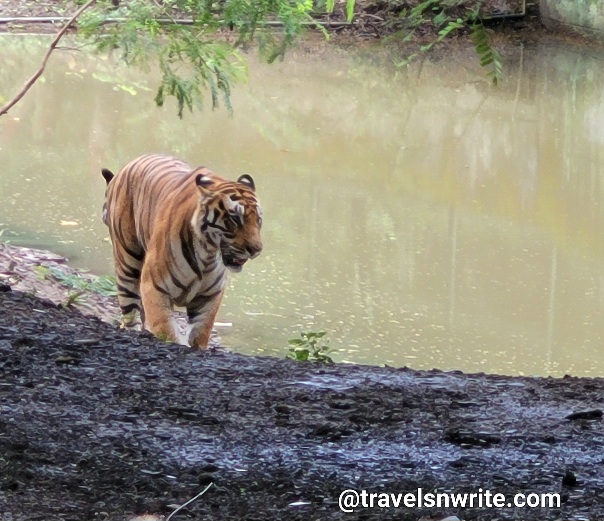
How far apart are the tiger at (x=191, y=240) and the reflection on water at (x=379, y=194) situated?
3.18ft

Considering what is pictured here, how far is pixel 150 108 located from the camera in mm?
11820

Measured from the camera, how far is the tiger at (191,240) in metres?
4.86

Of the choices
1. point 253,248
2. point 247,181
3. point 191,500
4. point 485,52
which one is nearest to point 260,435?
point 191,500

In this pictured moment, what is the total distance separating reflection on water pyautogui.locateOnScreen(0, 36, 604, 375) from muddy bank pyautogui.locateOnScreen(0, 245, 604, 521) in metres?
2.49

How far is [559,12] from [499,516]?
17.4 m

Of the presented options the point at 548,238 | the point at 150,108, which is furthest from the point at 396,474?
the point at 150,108

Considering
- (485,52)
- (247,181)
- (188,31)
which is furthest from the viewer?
(188,31)

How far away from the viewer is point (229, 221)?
4832mm

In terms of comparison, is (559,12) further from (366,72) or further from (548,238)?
(548,238)

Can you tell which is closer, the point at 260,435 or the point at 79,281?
the point at 260,435

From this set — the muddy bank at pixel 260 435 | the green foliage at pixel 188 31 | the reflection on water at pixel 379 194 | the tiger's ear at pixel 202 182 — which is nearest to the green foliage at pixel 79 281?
the reflection on water at pixel 379 194

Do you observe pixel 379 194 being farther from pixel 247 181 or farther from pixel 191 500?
pixel 191 500

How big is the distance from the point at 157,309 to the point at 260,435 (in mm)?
2232

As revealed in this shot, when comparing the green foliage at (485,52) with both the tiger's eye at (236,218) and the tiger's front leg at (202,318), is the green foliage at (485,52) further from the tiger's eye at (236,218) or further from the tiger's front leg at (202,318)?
the tiger's front leg at (202,318)
